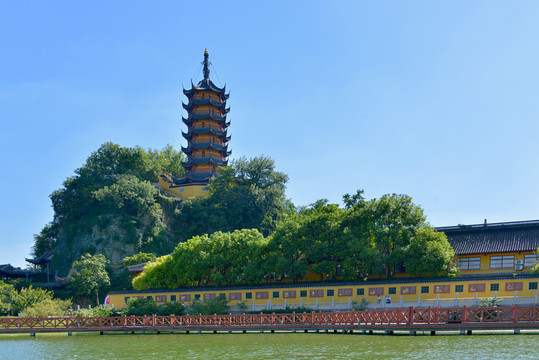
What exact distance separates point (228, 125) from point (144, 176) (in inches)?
493

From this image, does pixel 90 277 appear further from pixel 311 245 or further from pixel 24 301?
pixel 311 245

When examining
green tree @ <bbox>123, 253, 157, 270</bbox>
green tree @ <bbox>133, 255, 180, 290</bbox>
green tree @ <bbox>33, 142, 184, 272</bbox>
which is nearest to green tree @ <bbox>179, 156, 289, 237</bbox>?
green tree @ <bbox>33, 142, 184, 272</bbox>

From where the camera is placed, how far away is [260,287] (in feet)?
116

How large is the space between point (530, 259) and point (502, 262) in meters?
1.64

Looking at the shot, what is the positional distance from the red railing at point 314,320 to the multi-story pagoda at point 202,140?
33.6 meters

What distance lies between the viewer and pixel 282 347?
2169cm

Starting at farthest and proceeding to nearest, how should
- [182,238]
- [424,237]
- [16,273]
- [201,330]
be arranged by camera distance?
[182,238] → [16,273] → [424,237] → [201,330]

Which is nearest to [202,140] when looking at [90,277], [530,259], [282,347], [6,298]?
[90,277]

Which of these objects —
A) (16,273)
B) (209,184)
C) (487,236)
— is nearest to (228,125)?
(209,184)

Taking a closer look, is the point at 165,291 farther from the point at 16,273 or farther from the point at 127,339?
the point at 16,273

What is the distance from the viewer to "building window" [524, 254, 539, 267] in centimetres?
3331

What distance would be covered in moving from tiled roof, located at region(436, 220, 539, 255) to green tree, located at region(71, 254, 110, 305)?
30203 mm

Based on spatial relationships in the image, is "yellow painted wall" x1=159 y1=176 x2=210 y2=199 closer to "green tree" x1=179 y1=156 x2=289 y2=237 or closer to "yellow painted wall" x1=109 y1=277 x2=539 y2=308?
"green tree" x1=179 y1=156 x2=289 y2=237

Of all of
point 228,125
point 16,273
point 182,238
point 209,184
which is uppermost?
point 228,125
